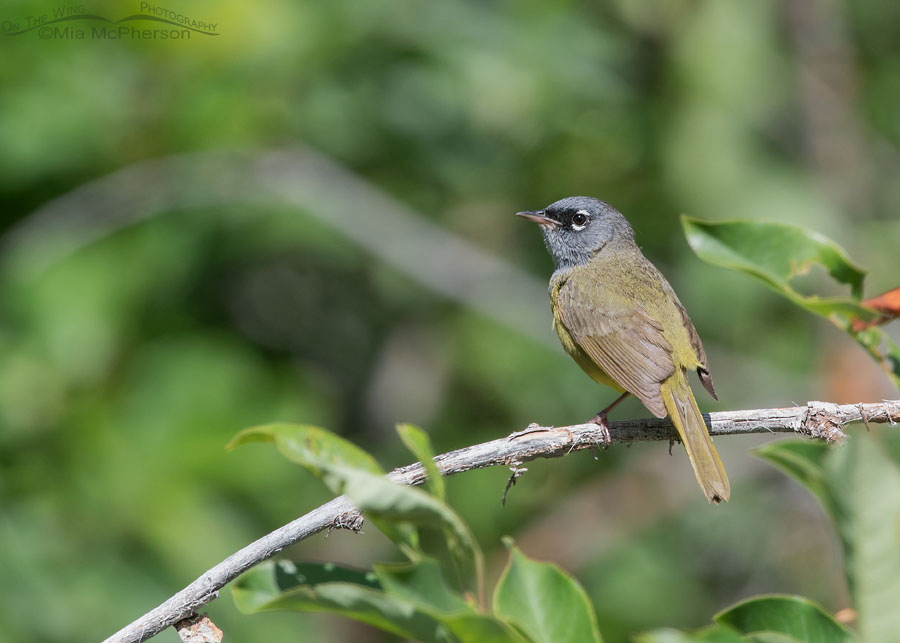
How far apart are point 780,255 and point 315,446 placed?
1259 millimetres

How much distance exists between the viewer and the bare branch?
2.32 m

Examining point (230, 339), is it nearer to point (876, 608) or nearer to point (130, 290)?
point (130, 290)

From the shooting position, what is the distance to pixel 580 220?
5.42 meters

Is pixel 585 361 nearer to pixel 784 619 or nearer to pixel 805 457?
pixel 784 619

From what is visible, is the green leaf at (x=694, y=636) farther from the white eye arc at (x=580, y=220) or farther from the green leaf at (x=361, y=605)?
the white eye arc at (x=580, y=220)

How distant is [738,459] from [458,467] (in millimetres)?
4873

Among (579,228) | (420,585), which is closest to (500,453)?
(420,585)

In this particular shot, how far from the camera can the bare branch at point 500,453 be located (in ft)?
7.61

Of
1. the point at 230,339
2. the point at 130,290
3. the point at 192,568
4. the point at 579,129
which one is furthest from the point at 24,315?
the point at 579,129

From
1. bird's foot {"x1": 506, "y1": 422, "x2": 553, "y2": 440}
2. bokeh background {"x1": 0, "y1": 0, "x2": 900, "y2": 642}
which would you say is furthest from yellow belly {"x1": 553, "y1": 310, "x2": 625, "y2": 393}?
bokeh background {"x1": 0, "y1": 0, "x2": 900, "y2": 642}

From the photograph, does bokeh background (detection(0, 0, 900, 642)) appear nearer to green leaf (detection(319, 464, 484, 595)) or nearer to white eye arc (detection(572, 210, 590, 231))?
white eye arc (detection(572, 210, 590, 231))

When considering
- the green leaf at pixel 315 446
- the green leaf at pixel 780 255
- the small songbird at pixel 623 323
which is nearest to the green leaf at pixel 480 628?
the green leaf at pixel 315 446

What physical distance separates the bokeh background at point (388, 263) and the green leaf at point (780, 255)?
Answer: 11.6ft

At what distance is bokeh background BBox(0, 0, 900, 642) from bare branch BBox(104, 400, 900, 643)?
258 cm
